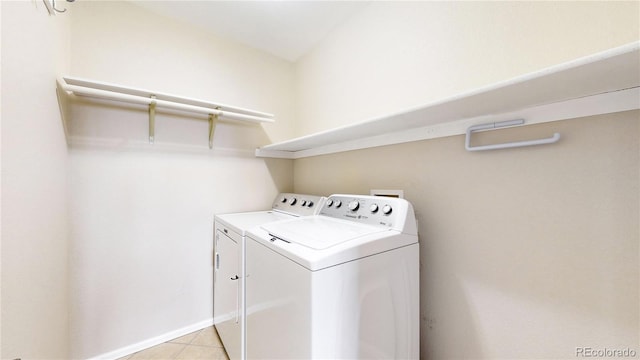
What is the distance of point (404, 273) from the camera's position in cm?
99

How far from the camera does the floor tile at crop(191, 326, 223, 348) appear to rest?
1.60 meters

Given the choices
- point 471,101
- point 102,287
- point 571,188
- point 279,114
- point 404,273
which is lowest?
point 102,287

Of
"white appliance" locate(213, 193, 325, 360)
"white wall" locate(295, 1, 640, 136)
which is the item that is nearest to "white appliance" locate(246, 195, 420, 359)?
"white appliance" locate(213, 193, 325, 360)

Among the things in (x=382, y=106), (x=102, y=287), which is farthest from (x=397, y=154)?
(x=102, y=287)

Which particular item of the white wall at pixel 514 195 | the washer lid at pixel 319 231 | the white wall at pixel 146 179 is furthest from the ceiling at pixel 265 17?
the washer lid at pixel 319 231

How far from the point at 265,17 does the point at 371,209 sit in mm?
1637

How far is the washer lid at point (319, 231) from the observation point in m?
0.86

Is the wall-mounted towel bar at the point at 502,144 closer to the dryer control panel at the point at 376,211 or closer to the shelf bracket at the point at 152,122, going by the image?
the dryer control panel at the point at 376,211

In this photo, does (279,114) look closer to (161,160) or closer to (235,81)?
(235,81)

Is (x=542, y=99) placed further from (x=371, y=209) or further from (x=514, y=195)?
(x=371, y=209)

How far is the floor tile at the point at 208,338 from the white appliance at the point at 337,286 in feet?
2.23

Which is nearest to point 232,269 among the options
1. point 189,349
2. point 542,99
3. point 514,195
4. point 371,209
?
point 189,349

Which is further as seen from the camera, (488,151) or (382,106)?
(382,106)

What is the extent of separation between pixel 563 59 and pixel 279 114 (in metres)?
1.93
